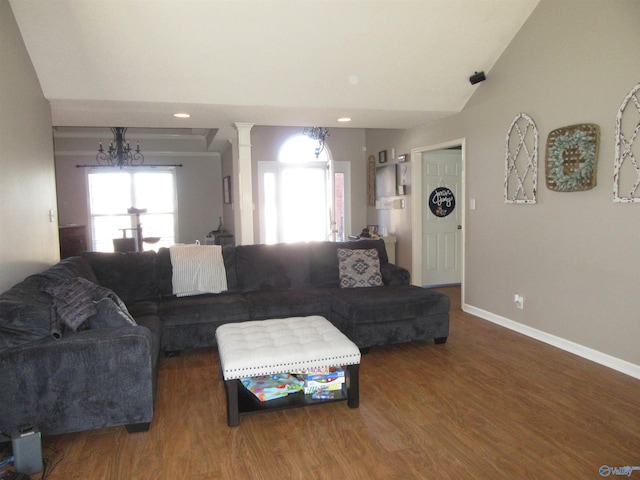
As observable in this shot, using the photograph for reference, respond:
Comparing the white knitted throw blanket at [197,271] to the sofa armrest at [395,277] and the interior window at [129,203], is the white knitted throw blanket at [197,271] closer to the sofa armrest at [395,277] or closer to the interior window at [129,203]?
the sofa armrest at [395,277]

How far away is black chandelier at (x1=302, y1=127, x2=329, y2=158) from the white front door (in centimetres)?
182

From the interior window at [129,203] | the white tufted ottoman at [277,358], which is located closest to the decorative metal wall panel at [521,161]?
the white tufted ottoman at [277,358]

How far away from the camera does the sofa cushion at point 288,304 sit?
3.96 meters

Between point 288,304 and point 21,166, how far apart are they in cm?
227

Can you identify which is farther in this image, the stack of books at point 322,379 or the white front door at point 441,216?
the white front door at point 441,216

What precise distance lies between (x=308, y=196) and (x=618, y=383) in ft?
17.4

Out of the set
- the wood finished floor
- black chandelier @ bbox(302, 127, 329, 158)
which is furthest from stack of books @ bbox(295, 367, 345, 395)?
black chandelier @ bbox(302, 127, 329, 158)

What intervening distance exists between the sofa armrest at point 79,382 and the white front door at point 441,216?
14.7ft

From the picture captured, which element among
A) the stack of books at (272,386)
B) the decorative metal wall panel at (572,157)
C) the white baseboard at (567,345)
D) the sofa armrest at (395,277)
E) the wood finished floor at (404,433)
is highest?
the decorative metal wall panel at (572,157)

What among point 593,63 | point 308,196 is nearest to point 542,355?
point 593,63

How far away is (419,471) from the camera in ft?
7.22

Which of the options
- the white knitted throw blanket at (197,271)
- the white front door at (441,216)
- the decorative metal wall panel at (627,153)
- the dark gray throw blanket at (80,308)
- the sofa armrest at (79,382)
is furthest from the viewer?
the white front door at (441,216)

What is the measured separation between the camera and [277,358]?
103 inches

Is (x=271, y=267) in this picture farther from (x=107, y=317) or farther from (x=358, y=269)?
(x=107, y=317)
